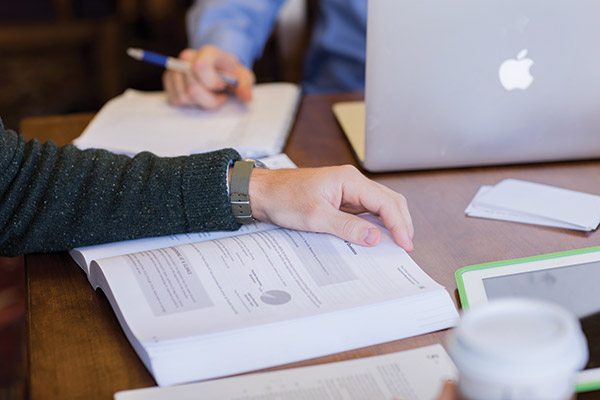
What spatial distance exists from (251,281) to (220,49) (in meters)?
0.88

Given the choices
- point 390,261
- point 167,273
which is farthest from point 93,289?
point 390,261

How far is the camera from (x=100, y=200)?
795mm

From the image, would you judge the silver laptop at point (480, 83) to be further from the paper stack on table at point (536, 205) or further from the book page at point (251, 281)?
the book page at point (251, 281)

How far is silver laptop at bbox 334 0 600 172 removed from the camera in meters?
0.86

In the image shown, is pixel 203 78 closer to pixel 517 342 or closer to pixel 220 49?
pixel 220 49

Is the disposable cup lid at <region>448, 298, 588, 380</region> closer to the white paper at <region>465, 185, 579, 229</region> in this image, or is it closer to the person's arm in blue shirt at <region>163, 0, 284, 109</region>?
the white paper at <region>465, 185, 579, 229</region>

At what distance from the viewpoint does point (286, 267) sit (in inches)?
27.0

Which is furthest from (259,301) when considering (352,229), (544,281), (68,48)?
(68,48)

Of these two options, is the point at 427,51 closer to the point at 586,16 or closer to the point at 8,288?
the point at 586,16

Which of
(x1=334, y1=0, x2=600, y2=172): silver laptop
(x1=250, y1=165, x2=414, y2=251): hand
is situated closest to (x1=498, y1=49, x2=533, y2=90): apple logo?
(x1=334, y1=0, x2=600, y2=172): silver laptop

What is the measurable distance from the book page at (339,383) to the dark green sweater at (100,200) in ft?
0.90

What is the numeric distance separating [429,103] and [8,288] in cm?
171

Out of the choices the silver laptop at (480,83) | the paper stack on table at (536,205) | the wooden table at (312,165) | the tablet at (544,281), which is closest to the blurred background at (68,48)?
the wooden table at (312,165)

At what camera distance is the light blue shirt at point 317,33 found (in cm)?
152
